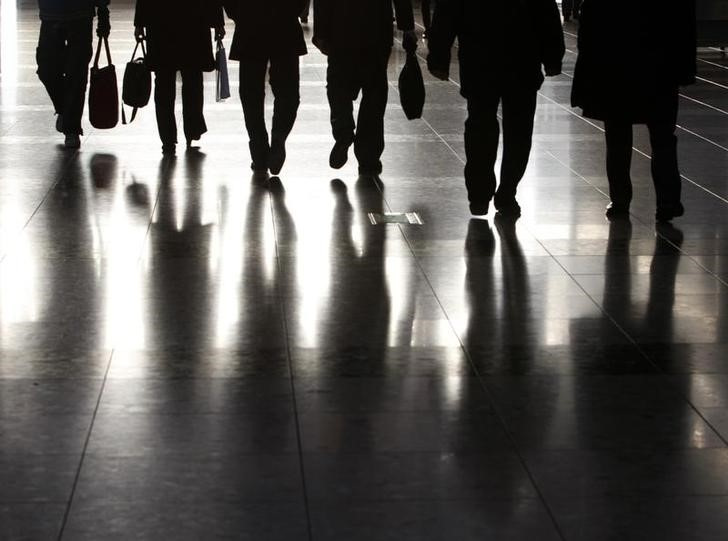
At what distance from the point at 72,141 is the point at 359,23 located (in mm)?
2490

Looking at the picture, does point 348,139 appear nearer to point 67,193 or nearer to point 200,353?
point 67,193

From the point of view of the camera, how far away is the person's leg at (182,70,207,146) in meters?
11.4

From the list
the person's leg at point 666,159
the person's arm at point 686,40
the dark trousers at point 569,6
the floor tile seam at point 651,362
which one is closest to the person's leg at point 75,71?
the person's leg at point 666,159

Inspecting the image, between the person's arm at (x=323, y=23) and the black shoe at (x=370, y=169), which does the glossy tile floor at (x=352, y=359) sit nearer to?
the black shoe at (x=370, y=169)

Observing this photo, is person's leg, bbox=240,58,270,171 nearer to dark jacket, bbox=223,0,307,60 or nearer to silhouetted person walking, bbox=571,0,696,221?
dark jacket, bbox=223,0,307,60

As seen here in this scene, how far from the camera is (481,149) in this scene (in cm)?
902

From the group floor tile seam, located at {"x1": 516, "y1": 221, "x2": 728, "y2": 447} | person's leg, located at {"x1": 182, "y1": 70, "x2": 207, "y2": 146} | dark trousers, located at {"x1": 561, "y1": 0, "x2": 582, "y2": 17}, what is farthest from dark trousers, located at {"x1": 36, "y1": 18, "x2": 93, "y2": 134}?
dark trousers, located at {"x1": 561, "y1": 0, "x2": 582, "y2": 17}

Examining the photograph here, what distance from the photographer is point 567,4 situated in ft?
92.5

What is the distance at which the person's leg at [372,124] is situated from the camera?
10406 millimetres

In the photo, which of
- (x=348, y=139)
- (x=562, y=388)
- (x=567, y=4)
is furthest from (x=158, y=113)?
(x=567, y=4)

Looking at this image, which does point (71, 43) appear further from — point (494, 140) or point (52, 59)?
point (494, 140)

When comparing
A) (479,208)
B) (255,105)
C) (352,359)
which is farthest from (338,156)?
(352,359)

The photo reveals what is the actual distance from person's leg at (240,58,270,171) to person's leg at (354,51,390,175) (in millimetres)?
633

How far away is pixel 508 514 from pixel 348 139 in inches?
252
